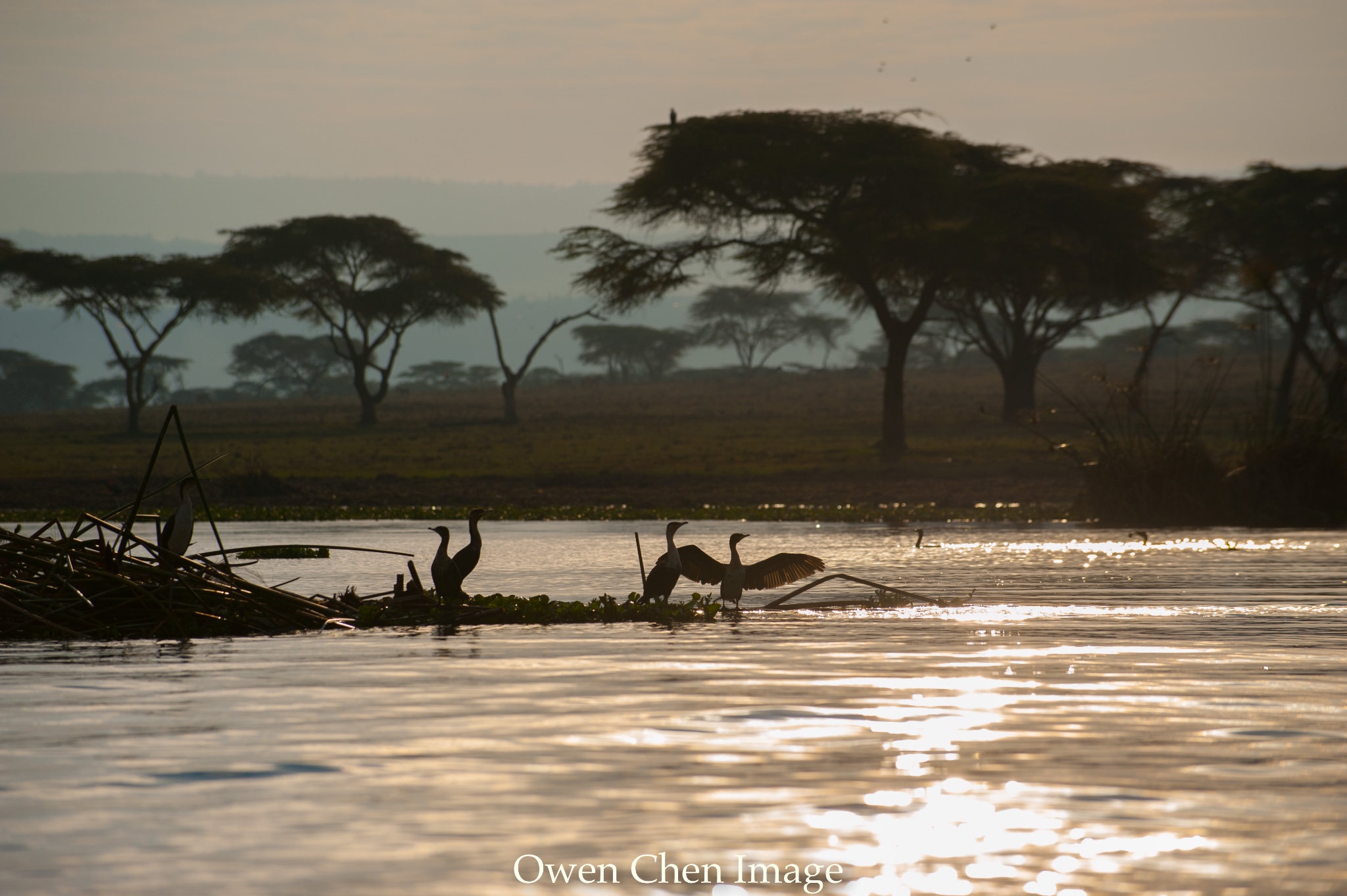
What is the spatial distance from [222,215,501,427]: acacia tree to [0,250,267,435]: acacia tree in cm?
259

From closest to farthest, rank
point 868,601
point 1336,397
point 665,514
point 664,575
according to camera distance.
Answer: point 664,575, point 868,601, point 1336,397, point 665,514

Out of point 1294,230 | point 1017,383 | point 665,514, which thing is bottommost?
point 665,514

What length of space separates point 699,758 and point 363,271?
5715 cm

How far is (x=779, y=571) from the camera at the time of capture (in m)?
10.8

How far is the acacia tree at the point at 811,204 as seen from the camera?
113ft

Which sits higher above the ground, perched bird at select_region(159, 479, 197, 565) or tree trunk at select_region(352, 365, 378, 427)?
tree trunk at select_region(352, 365, 378, 427)

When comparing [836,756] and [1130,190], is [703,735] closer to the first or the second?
[836,756]

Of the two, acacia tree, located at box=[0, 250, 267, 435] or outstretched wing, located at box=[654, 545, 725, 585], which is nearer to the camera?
outstretched wing, located at box=[654, 545, 725, 585]

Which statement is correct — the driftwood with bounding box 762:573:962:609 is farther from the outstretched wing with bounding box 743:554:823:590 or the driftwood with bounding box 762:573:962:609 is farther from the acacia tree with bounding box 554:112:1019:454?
the acacia tree with bounding box 554:112:1019:454

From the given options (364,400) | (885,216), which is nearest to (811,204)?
(885,216)

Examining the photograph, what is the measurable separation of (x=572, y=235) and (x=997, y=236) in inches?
418

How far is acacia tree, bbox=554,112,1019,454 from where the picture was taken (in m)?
34.6

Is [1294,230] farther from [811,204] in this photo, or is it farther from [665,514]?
[665,514]

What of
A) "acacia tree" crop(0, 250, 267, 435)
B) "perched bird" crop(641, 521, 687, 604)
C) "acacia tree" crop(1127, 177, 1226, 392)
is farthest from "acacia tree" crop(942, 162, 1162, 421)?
"acacia tree" crop(0, 250, 267, 435)
